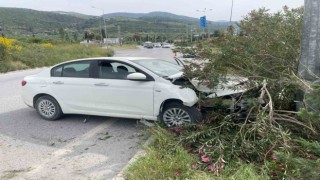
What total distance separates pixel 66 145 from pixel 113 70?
1713mm

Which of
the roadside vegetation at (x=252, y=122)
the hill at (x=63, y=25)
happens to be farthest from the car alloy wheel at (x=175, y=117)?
the hill at (x=63, y=25)

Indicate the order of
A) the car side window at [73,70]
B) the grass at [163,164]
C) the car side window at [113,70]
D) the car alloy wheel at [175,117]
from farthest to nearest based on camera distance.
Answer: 1. the car side window at [73,70]
2. the car side window at [113,70]
3. the car alloy wheel at [175,117]
4. the grass at [163,164]

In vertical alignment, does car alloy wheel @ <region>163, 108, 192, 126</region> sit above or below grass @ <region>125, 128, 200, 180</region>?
above

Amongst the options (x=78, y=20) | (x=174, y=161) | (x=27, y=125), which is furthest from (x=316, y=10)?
(x=78, y=20)

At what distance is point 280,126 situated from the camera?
13.9ft

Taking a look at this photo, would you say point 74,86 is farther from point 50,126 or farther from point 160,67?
point 160,67

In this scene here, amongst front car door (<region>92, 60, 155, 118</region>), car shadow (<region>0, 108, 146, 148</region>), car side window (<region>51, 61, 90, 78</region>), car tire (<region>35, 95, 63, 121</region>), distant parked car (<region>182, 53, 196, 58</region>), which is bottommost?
car shadow (<region>0, 108, 146, 148</region>)

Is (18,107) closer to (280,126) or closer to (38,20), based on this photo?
(280,126)

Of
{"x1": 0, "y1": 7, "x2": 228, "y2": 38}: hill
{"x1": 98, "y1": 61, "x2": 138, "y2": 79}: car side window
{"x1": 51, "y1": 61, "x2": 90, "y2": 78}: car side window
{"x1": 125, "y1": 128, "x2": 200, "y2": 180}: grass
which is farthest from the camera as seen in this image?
{"x1": 0, "y1": 7, "x2": 228, "y2": 38}: hill

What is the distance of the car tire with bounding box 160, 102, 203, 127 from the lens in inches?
219

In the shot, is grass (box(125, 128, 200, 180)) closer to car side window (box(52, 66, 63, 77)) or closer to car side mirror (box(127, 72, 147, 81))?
car side mirror (box(127, 72, 147, 81))

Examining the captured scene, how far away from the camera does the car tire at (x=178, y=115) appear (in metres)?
5.57

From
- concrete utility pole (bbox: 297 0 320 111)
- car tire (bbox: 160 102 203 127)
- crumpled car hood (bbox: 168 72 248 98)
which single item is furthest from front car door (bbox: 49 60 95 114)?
concrete utility pole (bbox: 297 0 320 111)

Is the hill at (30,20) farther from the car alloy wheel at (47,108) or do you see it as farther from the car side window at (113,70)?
the car side window at (113,70)
